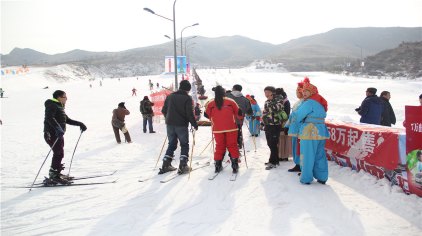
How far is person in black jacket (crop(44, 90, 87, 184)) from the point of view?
21.0 feet

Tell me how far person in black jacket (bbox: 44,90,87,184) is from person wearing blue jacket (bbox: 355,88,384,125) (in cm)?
730

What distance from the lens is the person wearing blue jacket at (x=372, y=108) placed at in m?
8.30

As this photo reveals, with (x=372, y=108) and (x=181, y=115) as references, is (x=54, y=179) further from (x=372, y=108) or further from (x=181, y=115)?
(x=372, y=108)

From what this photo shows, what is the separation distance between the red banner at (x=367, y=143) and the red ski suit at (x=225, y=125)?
2304 mm

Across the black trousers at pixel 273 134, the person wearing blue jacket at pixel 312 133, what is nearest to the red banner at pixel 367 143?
the person wearing blue jacket at pixel 312 133

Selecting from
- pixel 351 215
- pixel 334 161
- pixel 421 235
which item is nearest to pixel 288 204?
pixel 351 215

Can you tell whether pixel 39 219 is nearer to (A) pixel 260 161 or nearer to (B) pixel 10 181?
(B) pixel 10 181

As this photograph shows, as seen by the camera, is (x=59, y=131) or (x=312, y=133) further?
(x=59, y=131)

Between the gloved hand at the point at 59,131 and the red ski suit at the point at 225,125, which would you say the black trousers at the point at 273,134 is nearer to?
the red ski suit at the point at 225,125

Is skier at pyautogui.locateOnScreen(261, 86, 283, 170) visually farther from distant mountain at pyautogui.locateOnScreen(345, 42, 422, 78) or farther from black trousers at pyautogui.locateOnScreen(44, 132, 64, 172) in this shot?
distant mountain at pyautogui.locateOnScreen(345, 42, 422, 78)

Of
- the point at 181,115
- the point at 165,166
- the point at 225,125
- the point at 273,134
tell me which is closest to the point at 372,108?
the point at 273,134

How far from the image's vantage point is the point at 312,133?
5.54 metres

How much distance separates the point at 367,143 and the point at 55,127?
241 inches

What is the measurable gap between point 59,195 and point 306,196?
4.44 m
